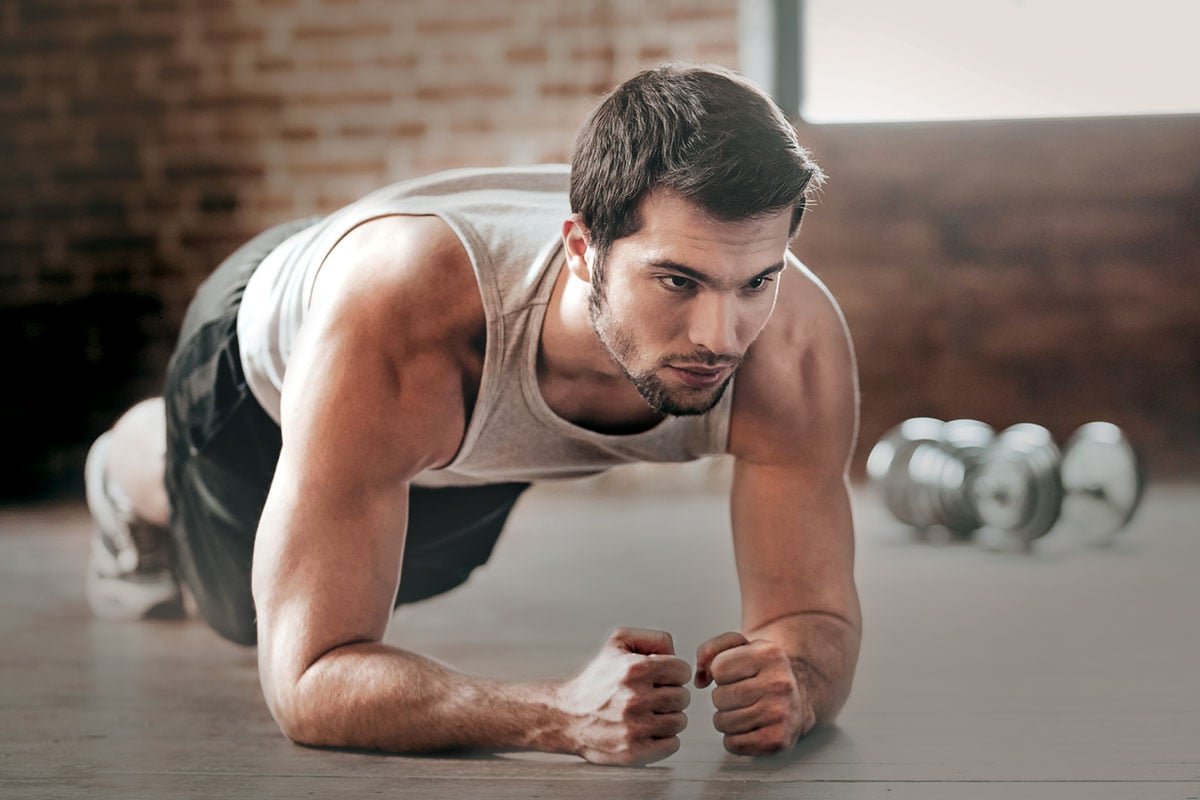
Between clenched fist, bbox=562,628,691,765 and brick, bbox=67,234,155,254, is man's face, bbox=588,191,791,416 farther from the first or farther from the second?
brick, bbox=67,234,155,254

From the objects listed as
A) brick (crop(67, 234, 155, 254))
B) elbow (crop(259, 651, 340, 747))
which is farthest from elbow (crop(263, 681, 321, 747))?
brick (crop(67, 234, 155, 254))

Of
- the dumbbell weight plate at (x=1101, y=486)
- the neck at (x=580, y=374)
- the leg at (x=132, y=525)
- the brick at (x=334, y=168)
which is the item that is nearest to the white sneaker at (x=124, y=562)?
the leg at (x=132, y=525)

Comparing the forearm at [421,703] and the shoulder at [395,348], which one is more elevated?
the shoulder at [395,348]

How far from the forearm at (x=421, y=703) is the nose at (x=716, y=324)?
372 mm

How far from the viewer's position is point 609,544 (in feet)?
10.4

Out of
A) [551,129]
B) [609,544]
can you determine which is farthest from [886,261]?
[609,544]

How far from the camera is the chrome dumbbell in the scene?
113 inches

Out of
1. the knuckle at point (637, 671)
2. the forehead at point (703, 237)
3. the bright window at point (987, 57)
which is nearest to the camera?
the knuckle at point (637, 671)

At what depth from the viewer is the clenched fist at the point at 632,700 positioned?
114 centimetres

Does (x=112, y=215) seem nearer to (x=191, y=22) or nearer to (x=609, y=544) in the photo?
(x=191, y=22)

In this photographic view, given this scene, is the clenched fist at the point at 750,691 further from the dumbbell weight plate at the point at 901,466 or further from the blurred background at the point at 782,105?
the blurred background at the point at 782,105

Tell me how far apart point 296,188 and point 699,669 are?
11.6ft

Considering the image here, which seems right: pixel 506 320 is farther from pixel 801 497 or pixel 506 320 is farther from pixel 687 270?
pixel 801 497

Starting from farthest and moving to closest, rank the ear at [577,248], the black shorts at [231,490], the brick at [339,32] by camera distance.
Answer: the brick at [339,32], the black shorts at [231,490], the ear at [577,248]
